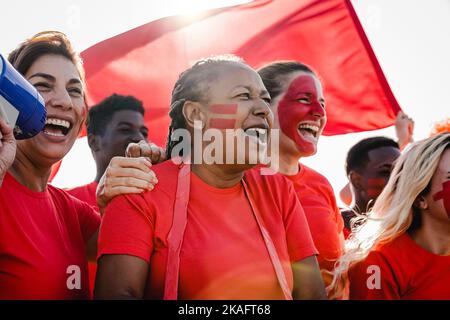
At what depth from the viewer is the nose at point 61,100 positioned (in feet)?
10.9

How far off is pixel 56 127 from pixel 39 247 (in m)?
0.64

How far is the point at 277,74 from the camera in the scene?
4238 mm

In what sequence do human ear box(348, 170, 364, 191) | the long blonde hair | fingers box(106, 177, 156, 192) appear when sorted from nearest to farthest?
fingers box(106, 177, 156, 192)
the long blonde hair
human ear box(348, 170, 364, 191)

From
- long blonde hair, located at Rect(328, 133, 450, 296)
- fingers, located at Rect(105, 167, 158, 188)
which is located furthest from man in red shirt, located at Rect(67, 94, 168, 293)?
fingers, located at Rect(105, 167, 158, 188)

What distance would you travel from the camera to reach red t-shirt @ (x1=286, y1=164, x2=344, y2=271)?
3549mm

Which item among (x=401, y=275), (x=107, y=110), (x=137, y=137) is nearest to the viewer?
(x=401, y=275)

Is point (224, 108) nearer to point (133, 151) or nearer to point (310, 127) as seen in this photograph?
point (133, 151)

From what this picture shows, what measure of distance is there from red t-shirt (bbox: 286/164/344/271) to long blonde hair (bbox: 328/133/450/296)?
7cm

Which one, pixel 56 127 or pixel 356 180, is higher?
pixel 356 180

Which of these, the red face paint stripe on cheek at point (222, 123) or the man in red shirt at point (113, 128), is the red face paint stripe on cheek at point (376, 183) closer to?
the man in red shirt at point (113, 128)

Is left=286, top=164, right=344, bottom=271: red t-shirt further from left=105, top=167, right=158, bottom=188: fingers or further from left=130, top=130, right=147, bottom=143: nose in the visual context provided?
left=130, top=130, right=147, bottom=143: nose

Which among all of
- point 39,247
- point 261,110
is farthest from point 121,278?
point 261,110

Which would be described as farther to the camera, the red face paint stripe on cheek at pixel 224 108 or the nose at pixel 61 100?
the nose at pixel 61 100

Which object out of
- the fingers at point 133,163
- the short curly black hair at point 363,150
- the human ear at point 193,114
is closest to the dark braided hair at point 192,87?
the human ear at point 193,114
